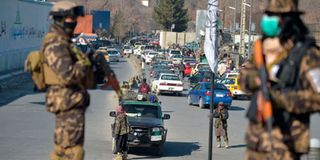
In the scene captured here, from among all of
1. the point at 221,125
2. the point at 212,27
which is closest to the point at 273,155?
the point at 212,27

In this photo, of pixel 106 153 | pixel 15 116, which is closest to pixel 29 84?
pixel 15 116

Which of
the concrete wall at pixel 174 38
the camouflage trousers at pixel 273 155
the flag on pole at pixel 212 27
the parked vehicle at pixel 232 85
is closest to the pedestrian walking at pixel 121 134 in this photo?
the flag on pole at pixel 212 27

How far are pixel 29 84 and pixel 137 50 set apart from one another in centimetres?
5458

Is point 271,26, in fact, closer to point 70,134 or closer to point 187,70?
point 70,134

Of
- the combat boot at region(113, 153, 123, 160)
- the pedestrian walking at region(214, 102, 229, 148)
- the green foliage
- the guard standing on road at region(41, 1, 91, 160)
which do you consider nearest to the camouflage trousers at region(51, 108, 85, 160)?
the guard standing on road at region(41, 1, 91, 160)

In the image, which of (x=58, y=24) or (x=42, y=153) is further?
(x=42, y=153)

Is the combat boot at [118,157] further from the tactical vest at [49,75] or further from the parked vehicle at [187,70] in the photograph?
the parked vehicle at [187,70]

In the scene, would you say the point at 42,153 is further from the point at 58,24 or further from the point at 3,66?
the point at 3,66

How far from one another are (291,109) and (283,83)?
18cm

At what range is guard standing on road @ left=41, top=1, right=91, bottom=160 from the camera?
649 centimetres

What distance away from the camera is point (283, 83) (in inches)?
215

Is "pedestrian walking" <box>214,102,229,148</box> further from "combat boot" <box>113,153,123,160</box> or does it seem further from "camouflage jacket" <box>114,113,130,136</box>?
"combat boot" <box>113,153,123,160</box>

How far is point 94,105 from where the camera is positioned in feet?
137

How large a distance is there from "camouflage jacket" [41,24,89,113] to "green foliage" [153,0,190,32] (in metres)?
126
